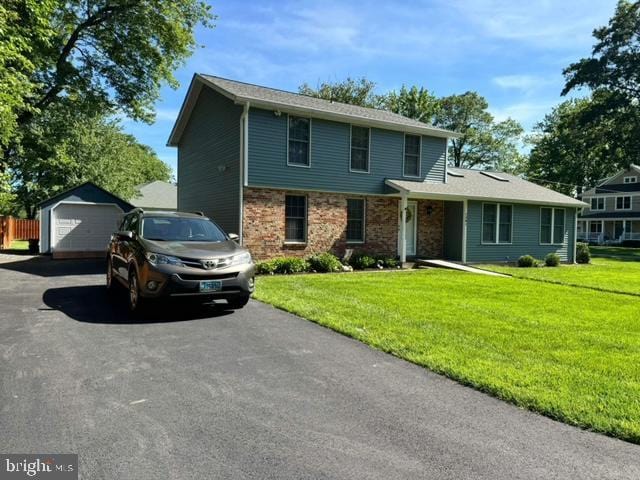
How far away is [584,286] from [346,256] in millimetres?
7279

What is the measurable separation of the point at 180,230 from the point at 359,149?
9.72 metres

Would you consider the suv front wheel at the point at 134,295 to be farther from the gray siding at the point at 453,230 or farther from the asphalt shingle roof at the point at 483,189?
the gray siding at the point at 453,230

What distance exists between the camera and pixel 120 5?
17906 mm

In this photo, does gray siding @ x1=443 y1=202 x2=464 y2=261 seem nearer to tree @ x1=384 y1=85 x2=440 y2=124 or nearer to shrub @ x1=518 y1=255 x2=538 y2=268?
shrub @ x1=518 y1=255 x2=538 y2=268

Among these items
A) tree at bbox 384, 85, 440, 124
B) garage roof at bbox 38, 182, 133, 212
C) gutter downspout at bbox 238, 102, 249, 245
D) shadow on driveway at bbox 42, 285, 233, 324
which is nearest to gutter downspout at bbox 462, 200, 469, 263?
gutter downspout at bbox 238, 102, 249, 245

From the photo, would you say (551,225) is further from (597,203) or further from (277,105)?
(597,203)

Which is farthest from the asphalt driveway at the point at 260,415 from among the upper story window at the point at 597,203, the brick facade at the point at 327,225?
the upper story window at the point at 597,203

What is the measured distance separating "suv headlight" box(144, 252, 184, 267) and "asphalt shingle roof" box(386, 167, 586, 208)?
34.8 ft

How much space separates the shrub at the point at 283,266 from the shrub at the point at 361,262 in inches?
82.9

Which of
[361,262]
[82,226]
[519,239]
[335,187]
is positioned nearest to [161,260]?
[361,262]

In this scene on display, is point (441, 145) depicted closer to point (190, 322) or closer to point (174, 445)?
point (190, 322)

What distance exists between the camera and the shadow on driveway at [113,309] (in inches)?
271

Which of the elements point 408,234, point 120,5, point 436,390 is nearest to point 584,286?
point 408,234

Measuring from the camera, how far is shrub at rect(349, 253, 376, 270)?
15.0 m
